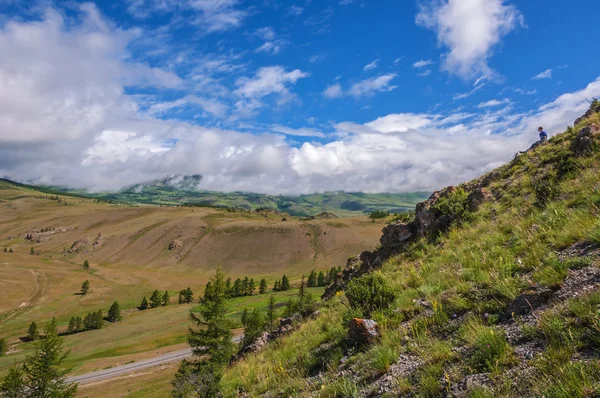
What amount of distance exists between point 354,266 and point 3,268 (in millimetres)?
207769

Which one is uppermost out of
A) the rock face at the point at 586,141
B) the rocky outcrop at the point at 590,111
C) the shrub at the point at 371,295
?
the rocky outcrop at the point at 590,111

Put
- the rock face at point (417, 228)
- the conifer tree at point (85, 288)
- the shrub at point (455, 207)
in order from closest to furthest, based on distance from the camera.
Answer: the shrub at point (455, 207)
the rock face at point (417, 228)
the conifer tree at point (85, 288)

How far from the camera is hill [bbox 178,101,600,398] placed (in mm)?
4445

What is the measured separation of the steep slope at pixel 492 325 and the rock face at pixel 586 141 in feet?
0.24

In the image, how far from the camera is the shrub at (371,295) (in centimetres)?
969

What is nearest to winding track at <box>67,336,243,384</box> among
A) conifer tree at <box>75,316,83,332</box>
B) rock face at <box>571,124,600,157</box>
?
conifer tree at <box>75,316,83,332</box>

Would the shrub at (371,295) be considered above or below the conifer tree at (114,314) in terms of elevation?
above

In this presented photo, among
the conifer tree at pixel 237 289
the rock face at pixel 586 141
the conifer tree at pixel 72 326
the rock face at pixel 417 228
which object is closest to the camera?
the rock face at pixel 586 141

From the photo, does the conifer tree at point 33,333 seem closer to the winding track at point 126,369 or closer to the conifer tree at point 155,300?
the conifer tree at point 155,300

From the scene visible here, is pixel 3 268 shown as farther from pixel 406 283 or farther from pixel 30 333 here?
pixel 406 283

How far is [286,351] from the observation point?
10.9m

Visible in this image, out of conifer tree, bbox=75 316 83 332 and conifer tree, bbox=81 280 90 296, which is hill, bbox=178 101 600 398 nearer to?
conifer tree, bbox=75 316 83 332

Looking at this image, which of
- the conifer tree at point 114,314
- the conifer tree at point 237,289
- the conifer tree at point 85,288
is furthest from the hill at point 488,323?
the conifer tree at point 85,288

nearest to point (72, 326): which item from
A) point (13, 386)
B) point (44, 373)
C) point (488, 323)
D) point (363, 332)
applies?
point (13, 386)
